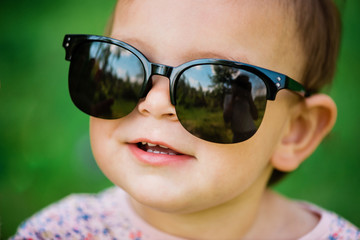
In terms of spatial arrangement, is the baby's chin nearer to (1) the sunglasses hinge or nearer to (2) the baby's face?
(2) the baby's face

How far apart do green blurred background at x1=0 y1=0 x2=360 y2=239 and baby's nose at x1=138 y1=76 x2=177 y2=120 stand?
181 centimetres

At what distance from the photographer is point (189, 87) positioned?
4.75 feet

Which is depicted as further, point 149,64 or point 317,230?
point 317,230

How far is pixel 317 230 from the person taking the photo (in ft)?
6.26

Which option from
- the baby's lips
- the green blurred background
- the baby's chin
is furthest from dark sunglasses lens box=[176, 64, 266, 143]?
the green blurred background

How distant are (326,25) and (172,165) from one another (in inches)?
41.7

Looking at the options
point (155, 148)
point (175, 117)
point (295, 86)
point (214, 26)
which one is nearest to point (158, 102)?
point (175, 117)

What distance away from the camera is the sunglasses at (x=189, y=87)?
4.71ft

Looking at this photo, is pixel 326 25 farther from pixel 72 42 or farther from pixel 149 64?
pixel 72 42

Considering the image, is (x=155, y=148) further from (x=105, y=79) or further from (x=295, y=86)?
(x=295, y=86)

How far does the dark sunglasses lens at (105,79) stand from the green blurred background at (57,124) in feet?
5.41

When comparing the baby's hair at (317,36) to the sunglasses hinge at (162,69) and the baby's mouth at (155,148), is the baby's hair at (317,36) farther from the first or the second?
the baby's mouth at (155,148)

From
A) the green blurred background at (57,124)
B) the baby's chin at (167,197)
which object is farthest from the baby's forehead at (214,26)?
the green blurred background at (57,124)

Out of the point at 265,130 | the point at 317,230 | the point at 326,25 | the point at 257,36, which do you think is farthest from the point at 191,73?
the point at 317,230
